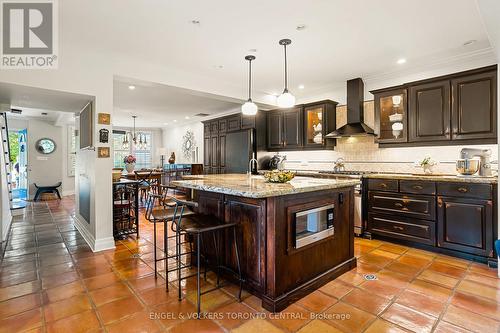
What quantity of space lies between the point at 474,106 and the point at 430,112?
0.48 meters

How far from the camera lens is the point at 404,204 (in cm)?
357

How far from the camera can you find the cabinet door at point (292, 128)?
5.35 m

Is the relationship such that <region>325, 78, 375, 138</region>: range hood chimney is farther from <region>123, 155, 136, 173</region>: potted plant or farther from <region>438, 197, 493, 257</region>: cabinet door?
<region>123, 155, 136, 173</region>: potted plant

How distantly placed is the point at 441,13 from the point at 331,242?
2.53m

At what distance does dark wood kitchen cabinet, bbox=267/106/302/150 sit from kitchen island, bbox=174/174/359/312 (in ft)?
9.04

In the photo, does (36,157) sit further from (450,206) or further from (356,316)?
(450,206)

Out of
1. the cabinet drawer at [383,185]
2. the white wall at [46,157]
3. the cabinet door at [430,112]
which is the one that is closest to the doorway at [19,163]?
the white wall at [46,157]

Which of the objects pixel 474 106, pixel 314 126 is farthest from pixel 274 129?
pixel 474 106

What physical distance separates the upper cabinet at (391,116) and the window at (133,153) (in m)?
9.80

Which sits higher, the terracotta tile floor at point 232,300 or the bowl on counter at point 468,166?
the bowl on counter at point 468,166

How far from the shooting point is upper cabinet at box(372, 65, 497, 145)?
3258mm

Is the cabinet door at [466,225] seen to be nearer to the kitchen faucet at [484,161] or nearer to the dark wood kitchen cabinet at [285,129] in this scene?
the kitchen faucet at [484,161]

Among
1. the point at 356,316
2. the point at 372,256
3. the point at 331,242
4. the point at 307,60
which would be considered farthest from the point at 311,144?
the point at 356,316

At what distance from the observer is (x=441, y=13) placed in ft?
8.45
